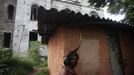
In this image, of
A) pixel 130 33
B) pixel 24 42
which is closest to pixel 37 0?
pixel 24 42

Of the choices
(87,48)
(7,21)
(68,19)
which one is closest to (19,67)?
(87,48)

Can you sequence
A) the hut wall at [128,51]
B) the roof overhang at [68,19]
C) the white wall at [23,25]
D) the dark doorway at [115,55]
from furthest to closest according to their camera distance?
the white wall at [23,25] < the hut wall at [128,51] < the dark doorway at [115,55] < the roof overhang at [68,19]

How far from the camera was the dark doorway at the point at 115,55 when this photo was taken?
748 cm

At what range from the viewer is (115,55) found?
301 inches

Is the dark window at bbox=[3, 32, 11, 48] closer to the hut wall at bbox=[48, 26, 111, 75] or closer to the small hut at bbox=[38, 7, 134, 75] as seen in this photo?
the small hut at bbox=[38, 7, 134, 75]

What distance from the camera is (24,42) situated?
770 inches

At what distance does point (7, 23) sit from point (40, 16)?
50.9ft

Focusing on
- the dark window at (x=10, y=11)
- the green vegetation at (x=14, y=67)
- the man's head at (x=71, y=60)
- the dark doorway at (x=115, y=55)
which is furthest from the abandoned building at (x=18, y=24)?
the man's head at (x=71, y=60)

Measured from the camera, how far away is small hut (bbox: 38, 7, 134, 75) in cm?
642

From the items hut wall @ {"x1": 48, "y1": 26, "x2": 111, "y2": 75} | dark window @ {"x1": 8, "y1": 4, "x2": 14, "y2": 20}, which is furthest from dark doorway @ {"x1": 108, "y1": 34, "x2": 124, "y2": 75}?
dark window @ {"x1": 8, "y1": 4, "x2": 14, "y2": 20}

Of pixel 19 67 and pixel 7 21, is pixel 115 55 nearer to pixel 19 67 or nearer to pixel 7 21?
pixel 19 67

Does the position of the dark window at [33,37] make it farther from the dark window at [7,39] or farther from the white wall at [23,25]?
the dark window at [7,39]

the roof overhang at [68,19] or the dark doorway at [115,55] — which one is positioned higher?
the roof overhang at [68,19]

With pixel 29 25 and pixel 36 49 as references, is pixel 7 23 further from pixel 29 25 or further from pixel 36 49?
pixel 36 49
